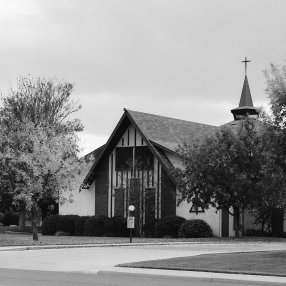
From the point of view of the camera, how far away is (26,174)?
34.1 meters

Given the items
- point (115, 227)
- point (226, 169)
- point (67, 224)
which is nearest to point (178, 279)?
point (226, 169)

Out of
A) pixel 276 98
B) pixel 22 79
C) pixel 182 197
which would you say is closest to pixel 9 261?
pixel 276 98

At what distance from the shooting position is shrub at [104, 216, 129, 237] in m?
48.1

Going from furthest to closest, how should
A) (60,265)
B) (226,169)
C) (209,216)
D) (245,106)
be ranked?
(245,106), (209,216), (226,169), (60,265)

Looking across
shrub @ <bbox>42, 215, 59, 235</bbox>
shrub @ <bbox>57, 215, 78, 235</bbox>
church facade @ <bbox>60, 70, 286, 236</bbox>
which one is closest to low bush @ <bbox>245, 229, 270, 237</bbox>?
church facade @ <bbox>60, 70, 286, 236</bbox>

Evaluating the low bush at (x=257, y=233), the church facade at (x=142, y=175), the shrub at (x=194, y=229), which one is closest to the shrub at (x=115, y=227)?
the church facade at (x=142, y=175)

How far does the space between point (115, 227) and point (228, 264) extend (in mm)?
29293

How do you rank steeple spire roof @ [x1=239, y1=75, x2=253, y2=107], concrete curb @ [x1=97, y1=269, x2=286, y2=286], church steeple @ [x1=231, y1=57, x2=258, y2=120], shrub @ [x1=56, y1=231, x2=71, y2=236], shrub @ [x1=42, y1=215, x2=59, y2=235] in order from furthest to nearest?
steeple spire roof @ [x1=239, y1=75, x2=253, y2=107] → church steeple @ [x1=231, y1=57, x2=258, y2=120] → shrub @ [x1=42, y1=215, x2=59, y2=235] → shrub @ [x1=56, y1=231, x2=71, y2=236] → concrete curb @ [x1=97, y1=269, x2=286, y2=286]

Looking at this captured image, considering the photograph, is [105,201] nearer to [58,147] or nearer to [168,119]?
[168,119]

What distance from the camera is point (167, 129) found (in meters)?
52.1

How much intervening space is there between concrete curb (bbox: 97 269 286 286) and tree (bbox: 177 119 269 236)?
77.8 feet

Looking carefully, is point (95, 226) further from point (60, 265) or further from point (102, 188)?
point (60, 265)

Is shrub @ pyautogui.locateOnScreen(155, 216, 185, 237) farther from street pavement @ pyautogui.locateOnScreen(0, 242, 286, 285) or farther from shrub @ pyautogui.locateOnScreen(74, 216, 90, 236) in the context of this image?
street pavement @ pyautogui.locateOnScreen(0, 242, 286, 285)

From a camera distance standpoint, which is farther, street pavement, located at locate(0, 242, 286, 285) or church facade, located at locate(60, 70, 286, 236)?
church facade, located at locate(60, 70, 286, 236)
